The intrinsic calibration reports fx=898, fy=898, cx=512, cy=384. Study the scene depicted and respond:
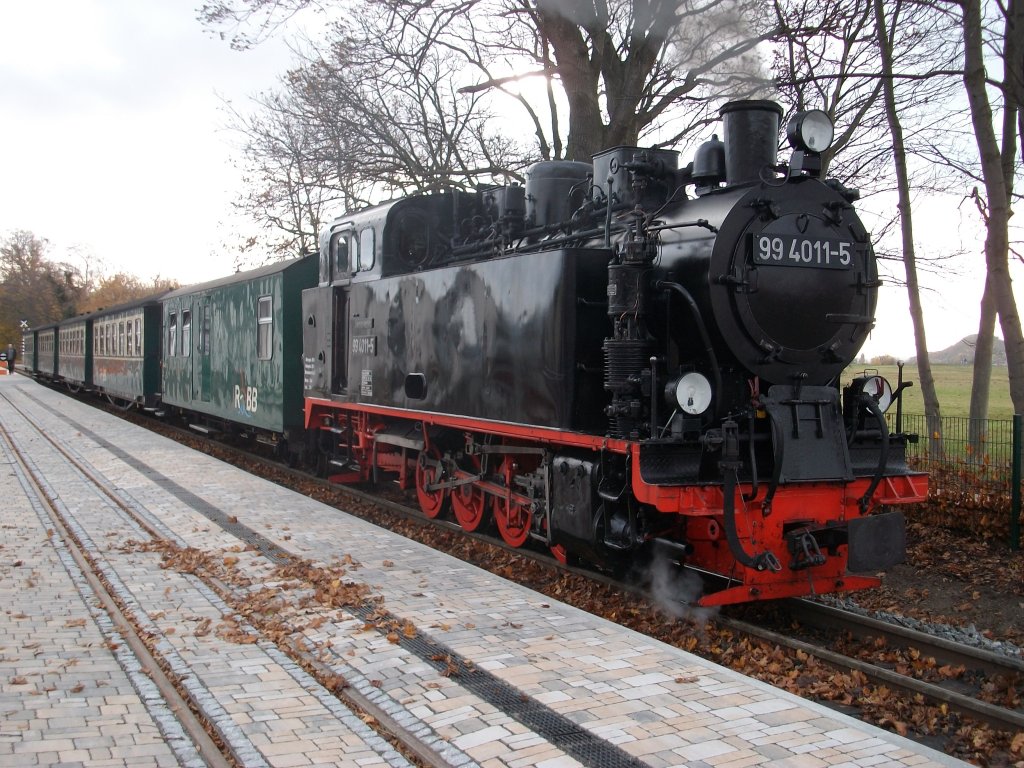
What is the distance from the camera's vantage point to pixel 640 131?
15617mm

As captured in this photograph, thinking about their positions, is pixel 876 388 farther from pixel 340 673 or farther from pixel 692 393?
pixel 340 673

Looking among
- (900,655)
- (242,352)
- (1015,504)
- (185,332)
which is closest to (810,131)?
(900,655)

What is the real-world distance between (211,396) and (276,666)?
488 inches

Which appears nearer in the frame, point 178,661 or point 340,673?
point 340,673

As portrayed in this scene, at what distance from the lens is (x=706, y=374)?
5973mm

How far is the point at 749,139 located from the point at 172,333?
1572cm

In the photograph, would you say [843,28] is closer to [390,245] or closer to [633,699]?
[390,245]

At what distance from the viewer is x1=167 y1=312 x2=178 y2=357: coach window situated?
18.8 m

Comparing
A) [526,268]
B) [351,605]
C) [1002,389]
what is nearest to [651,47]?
[526,268]

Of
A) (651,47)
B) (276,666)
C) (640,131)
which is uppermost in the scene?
(651,47)

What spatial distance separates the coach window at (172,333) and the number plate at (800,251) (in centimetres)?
1547

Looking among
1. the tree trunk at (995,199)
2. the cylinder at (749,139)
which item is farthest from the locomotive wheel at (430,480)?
the tree trunk at (995,199)

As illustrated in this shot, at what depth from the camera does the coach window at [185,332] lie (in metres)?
17.6

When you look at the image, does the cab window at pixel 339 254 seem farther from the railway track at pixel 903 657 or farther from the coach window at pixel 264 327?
the railway track at pixel 903 657
